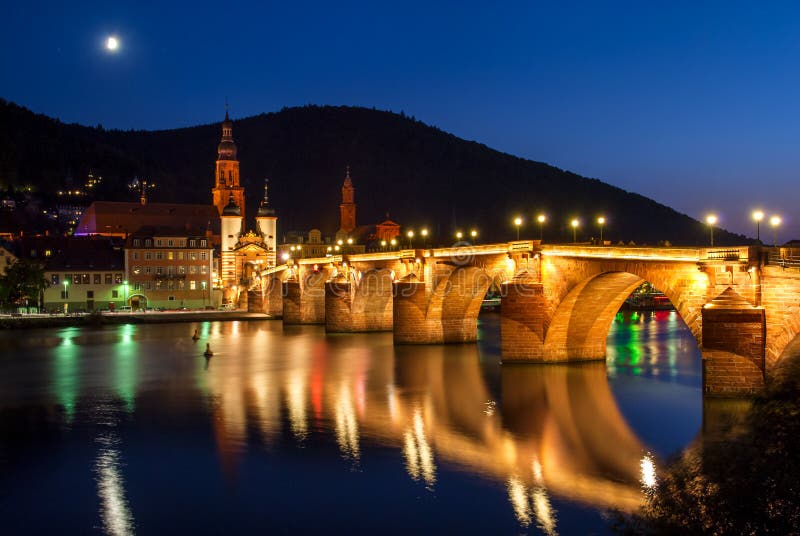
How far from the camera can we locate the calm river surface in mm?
18078

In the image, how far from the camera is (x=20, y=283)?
241 feet

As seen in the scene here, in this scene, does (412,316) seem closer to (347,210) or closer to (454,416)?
(454,416)

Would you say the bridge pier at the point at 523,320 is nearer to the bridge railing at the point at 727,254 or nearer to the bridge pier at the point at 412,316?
the bridge railing at the point at 727,254

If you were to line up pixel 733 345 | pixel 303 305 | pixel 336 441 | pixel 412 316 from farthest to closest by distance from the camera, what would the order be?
pixel 303 305 < pixel 412 316 < pixel 336 441 < pixel 733 345

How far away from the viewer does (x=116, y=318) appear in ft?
243

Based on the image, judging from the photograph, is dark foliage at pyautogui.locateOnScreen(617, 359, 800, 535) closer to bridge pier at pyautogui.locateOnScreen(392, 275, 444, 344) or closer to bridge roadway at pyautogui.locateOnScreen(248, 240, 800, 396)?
bridge roadway at pyautogui.locateOnScreen(248, 240, 800, 396)

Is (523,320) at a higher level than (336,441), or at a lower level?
higher

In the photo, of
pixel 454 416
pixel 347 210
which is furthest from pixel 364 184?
pixel 454 416

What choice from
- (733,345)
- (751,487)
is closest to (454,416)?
(733,345)

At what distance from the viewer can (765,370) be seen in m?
24.0

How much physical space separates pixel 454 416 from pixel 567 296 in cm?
944

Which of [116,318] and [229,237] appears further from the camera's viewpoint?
[229,237]

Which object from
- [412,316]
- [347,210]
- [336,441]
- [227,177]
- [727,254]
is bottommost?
[336,441]

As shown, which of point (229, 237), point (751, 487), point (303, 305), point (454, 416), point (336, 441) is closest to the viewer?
point (751, 487)
